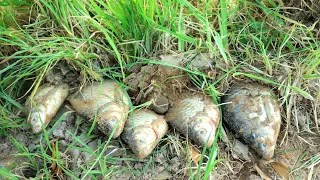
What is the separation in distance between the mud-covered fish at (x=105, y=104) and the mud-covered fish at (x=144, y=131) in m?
0.05

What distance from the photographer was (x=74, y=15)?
209 cm

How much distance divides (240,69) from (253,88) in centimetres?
13

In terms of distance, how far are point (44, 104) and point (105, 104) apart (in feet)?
1.07

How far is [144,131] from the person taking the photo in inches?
77.0

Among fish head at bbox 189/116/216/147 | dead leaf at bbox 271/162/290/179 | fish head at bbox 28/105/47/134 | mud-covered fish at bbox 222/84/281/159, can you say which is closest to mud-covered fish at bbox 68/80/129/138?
fish head at bbox 28/105/47/134

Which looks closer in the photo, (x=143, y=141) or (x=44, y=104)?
(x=143, y=141)

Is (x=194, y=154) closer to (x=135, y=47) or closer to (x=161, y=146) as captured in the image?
(x=161, y=146)

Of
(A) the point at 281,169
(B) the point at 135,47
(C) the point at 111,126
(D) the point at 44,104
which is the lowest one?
(A) the point at 281,169

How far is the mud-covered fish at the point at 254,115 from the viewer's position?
199 centimetres

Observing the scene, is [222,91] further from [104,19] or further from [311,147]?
[104,19]

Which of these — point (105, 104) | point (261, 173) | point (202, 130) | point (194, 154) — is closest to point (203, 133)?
point (202, 130)

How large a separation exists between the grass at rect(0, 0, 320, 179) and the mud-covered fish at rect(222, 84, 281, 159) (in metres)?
0.06

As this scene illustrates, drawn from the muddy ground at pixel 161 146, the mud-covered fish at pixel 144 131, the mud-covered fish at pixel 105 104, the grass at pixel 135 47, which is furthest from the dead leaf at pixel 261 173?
the mud-covered fish at pixel 105 104

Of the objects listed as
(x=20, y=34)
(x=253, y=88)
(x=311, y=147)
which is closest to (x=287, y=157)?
(x=311, y=147)
